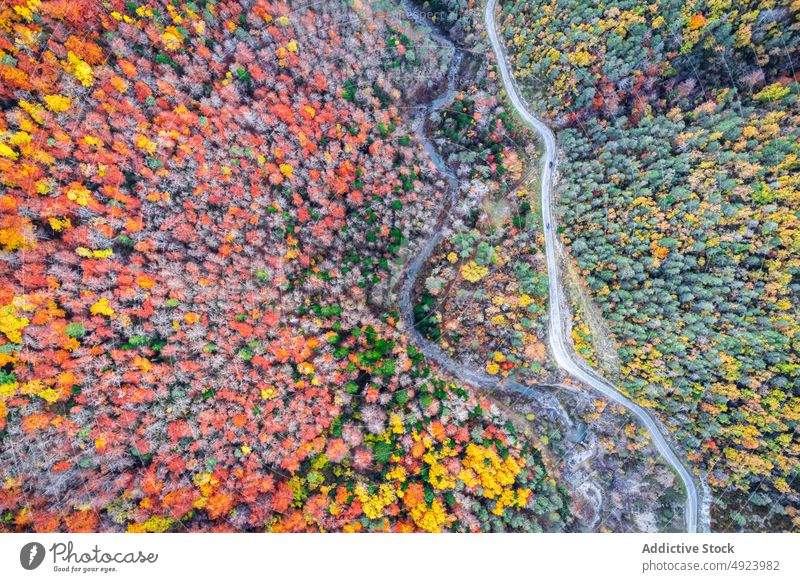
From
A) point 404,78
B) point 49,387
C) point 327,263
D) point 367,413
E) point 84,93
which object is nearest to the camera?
point 49,387

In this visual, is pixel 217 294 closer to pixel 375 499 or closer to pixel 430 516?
pixel 375 499

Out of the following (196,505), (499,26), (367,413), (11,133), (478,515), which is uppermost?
(499,26)

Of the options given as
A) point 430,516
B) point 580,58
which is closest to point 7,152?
point 430,516

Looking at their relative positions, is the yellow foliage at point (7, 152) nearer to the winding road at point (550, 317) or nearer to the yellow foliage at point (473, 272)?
the winding road at point (550, 317)

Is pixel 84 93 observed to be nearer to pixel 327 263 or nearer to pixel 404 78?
pixel 327 263

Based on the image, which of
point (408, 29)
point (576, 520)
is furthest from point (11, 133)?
point (576, 520)

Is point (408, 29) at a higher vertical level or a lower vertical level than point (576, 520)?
higher

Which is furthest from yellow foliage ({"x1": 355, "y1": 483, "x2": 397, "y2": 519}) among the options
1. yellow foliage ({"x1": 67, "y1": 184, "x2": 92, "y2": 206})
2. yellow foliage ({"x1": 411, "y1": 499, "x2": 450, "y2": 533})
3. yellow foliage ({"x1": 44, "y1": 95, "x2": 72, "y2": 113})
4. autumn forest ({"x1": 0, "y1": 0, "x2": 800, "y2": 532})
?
yellow foliage ({"x1": 44, "y1": 95, "x2": 72, "y2": 113})

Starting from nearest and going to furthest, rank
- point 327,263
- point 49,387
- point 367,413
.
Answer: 1. point 49,387
2. point 367,413
3. point 327,263
